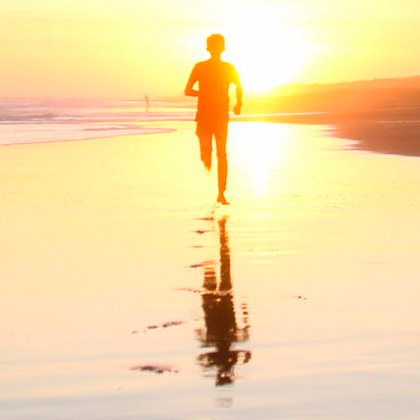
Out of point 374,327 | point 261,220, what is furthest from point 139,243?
point 374,327

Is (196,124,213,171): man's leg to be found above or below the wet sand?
above

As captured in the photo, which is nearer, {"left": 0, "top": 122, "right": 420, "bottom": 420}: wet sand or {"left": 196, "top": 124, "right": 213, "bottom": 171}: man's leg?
{"left": 0, "top": 122, "right": 420, "bottom": 420}: wet sand

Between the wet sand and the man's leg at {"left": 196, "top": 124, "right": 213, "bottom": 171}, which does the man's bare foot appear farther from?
the man's leg at {"left": 196, "top": 124, "right": 213, "bottom": 171}

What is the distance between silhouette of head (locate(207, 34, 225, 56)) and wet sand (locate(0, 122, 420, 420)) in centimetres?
172

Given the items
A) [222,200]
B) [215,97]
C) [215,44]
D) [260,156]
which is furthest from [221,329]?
[260,156]

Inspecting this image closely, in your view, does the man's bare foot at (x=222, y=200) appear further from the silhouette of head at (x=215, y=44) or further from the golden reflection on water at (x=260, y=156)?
the silhouette of head at (x=215, y=44)

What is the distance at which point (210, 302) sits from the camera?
7.53 metres

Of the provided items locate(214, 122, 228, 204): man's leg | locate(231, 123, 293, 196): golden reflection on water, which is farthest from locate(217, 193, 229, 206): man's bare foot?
locate(231, 123, 293, 196): golden reflection on water

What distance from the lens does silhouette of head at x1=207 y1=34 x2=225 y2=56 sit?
13383mm

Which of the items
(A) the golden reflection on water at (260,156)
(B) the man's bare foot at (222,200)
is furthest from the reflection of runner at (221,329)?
(A) the golden reflection on water at (260,156)

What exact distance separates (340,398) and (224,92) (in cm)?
906

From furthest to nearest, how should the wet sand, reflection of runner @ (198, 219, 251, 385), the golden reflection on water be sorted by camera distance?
the golden reflection on water → reflection of runner @ (198, 219, 251, 385) → the wet sand

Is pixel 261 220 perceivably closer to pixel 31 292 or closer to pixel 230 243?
pixel 230 243

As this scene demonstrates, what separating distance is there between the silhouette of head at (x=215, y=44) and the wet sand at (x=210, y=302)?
1.72 metres
